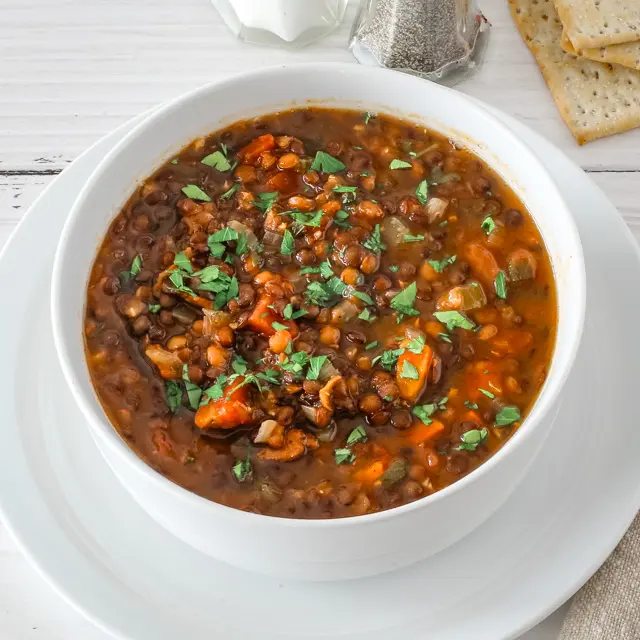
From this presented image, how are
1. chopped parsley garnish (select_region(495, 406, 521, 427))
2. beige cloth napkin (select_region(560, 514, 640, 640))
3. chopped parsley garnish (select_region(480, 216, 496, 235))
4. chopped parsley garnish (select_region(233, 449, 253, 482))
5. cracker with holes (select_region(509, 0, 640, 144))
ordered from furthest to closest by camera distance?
cracker with holes (select_region(509, 0, 640, 144)) → chopped parsley garnish (select_region(480, 216, 496, 235)) → beige cloth napkin (select_region(560, 514, 640, 640)) → chopped parsley garnish (select_region(495, 406, 521, 427)) → chopped parsley garnish (select_region(233, 449, 253, 482))

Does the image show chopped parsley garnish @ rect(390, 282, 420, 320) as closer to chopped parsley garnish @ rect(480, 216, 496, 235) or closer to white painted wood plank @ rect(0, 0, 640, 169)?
chopped parsley garnish @ rect(480, 216, 496, 235)

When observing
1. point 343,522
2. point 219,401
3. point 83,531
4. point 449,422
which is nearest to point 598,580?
point 449,422

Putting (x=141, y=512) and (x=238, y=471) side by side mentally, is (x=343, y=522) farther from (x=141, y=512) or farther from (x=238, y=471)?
(x=141, y=512)

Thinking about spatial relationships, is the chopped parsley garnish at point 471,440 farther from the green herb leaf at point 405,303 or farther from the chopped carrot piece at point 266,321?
the chopped carrot piece at point 266,321

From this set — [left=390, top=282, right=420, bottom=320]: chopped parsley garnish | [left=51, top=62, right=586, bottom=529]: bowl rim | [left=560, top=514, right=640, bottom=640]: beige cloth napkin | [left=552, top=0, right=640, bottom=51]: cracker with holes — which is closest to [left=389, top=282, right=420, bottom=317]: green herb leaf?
[left=390, top=282, right=420, bottom=320]: chopped parsley garnish

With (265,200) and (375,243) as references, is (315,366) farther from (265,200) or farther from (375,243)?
(265,200)

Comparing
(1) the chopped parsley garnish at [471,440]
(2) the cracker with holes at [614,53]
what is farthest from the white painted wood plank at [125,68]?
(1) the chopped parsley garnish at [471,440]

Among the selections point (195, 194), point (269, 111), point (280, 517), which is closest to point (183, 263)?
point (195, 194)
